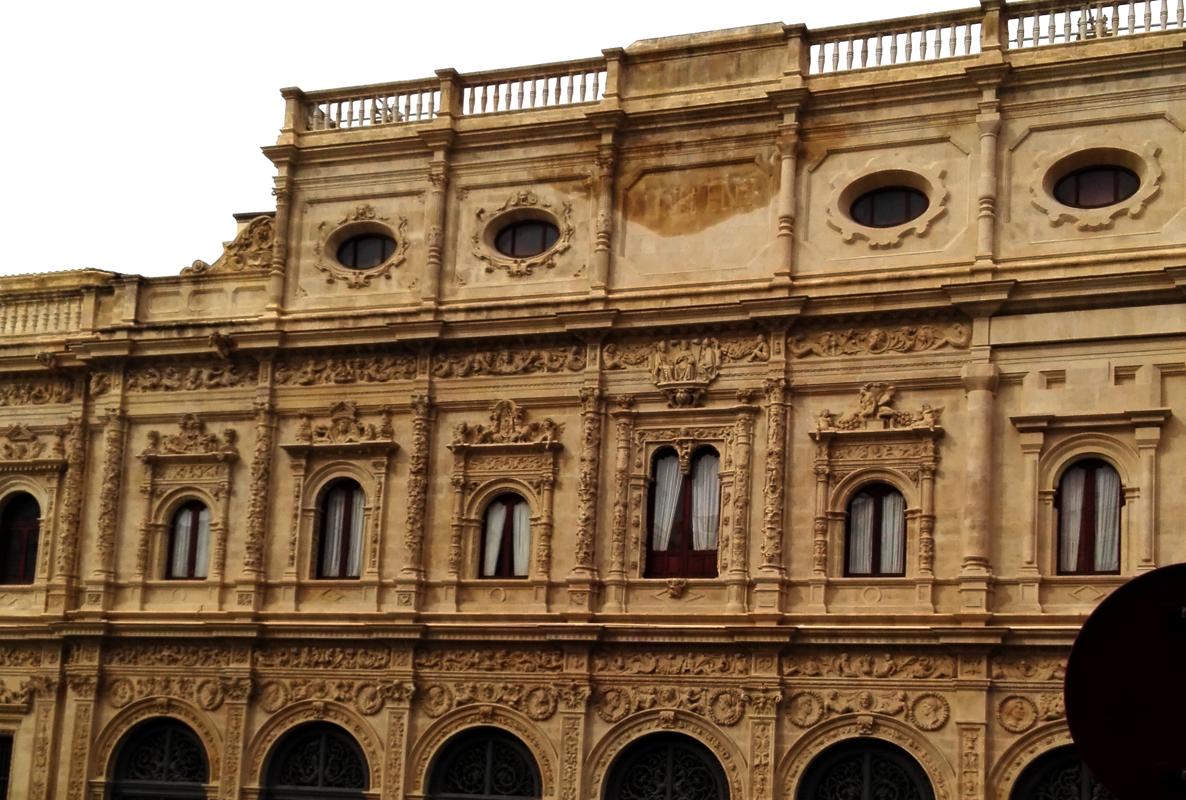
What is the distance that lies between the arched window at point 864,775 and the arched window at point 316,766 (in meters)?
6.87

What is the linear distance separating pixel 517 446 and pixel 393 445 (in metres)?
2.06

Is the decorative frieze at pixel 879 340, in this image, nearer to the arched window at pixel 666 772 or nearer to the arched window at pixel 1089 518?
the arched window at pixel 1089 518

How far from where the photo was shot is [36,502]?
28438 mm

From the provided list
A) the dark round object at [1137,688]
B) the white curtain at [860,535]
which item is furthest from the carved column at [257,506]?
the dark round object at [1137,688]

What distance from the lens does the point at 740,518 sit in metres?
23.2

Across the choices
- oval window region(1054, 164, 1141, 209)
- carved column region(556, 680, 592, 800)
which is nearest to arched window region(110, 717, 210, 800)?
carved column region(556, 680, 592, 800)

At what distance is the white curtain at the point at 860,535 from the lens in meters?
22.7

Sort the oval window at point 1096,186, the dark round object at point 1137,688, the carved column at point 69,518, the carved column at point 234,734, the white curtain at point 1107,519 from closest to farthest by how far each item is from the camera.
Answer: the dark round object at point 1137,688
the white curtain at point 1107,519
the oval window at point 1096,186
the carved column at point 234,734
the carved column at point 69,518

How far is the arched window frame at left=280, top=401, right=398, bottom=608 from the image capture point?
25525 millimetres

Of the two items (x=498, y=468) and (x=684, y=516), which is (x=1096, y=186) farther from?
(x=498, y=468)

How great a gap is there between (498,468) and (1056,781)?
9066mm

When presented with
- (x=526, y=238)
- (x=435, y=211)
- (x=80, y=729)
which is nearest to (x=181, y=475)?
(x=80, y=729)

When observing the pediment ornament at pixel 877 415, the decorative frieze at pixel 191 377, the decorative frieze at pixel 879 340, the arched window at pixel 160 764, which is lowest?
the arched window at pixel 160 764

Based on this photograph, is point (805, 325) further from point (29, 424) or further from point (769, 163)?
point (29, 424)
